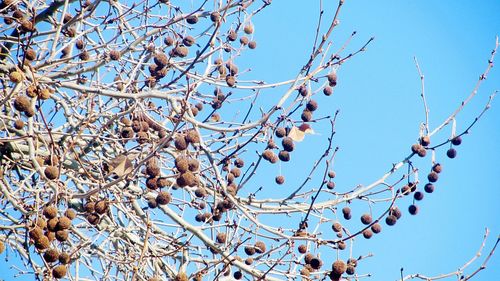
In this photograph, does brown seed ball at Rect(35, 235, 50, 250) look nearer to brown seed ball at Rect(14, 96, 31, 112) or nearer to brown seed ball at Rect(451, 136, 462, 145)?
brown seed ball at Rect(14, 96, 31, 112)

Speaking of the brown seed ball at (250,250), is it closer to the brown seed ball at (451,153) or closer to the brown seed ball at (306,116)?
the brown seed ball at (306,116)

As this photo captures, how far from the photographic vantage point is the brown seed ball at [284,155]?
326 centimetres

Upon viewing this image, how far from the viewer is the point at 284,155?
3266 mm

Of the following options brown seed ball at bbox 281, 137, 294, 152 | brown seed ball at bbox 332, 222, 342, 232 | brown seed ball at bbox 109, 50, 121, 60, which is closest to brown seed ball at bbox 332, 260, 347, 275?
brown seed ball at bbox 332, 222, 342, 232

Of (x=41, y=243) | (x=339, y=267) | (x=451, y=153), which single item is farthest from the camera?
(x=451, y=153)

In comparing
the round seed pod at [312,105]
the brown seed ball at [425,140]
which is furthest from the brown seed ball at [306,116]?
the brown seed ball at [425,140]

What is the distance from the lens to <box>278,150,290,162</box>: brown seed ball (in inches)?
128

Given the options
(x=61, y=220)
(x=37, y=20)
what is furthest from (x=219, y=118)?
(x=61, y=220)

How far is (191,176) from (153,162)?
0.28 metres

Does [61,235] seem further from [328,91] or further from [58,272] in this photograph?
[328,91]

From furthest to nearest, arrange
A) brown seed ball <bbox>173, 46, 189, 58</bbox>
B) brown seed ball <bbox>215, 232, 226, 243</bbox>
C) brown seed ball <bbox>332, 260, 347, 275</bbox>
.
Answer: brown seed ball <bbox>173, 46, 189, 58</bbox> < brown seed ball <bbox>215, 232, 226, 243</bbox> < brown seed ball <bbox>332, 260, 347, 275</bbox>

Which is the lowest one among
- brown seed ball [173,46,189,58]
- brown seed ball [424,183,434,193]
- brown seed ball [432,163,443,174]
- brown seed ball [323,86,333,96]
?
brown seed ball [424,183,434,193]

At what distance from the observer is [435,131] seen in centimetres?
382

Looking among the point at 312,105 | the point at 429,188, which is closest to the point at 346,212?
the point at 429,188
